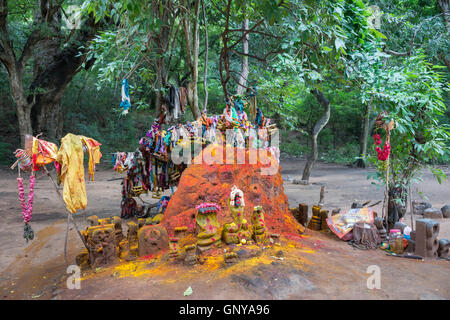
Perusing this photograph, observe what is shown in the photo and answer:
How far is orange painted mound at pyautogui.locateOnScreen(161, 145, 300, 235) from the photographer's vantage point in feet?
18.0

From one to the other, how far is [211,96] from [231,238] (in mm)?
17368

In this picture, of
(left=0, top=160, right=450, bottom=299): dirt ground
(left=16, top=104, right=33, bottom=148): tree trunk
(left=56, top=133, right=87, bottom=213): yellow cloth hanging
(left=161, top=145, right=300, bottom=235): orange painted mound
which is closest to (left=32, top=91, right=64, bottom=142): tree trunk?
(left=16, top=104, right=33, bottom=148): tree trunk

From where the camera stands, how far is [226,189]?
559 centimetres

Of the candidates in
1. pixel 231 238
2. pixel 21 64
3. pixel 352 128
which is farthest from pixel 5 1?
pixel 352 128

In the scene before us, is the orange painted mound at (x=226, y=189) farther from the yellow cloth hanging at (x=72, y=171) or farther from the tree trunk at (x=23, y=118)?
the tree trunk at (x=23, y=118)

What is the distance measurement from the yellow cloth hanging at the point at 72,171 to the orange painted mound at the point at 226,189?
1773 mm

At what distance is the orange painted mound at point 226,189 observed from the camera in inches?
217

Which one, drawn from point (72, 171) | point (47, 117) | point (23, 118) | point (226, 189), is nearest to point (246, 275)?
point (226, 189)

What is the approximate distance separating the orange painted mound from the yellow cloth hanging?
5.82ft

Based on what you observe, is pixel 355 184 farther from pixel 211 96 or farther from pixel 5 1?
pixel 5 1

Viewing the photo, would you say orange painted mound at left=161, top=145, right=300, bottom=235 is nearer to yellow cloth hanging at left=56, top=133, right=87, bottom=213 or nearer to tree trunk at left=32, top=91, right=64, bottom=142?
yellow cloth hanging at left=56, top=133, right=87, bottom=213

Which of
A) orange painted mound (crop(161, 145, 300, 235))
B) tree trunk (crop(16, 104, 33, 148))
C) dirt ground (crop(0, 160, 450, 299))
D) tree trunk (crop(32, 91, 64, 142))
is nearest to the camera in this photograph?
dirt ground (crop(0, 160, 450, 299))

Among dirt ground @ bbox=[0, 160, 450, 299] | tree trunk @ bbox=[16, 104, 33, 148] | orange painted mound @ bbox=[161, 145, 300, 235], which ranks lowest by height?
dirt ground @ bbox=[0, 160, 450, 299]

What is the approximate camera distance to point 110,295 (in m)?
3.38
